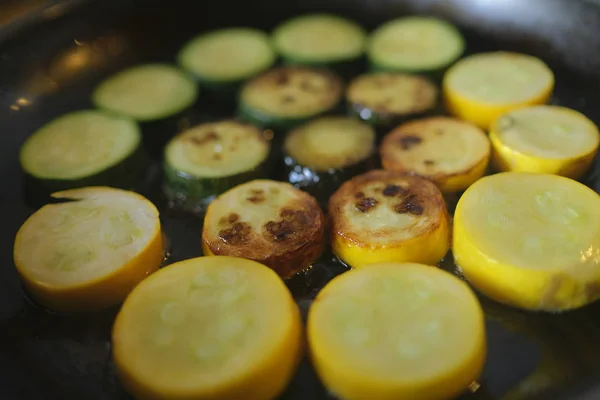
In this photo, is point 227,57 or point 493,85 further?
point 227,57

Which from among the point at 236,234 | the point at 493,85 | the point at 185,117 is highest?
the point at 493,85

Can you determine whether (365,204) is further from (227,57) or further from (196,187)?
(227,57)

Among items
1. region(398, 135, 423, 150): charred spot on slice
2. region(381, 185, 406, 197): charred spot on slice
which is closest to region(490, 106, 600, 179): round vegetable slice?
region(398, 135, 423, 150): charred spot on slice

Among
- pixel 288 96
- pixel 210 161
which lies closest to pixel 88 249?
pixel 210 161

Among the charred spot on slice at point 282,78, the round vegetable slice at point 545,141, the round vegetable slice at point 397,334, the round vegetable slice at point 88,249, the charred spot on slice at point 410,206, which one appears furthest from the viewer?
the charred spot on slice at point 282,78

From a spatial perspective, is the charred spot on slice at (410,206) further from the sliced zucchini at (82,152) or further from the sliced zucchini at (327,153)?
the sliced zucchini at (82,152)

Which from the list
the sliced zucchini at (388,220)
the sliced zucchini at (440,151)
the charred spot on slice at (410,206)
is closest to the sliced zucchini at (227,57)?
the sliced zucchini at (440,151)

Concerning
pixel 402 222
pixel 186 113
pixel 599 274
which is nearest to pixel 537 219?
pixel 599 274
